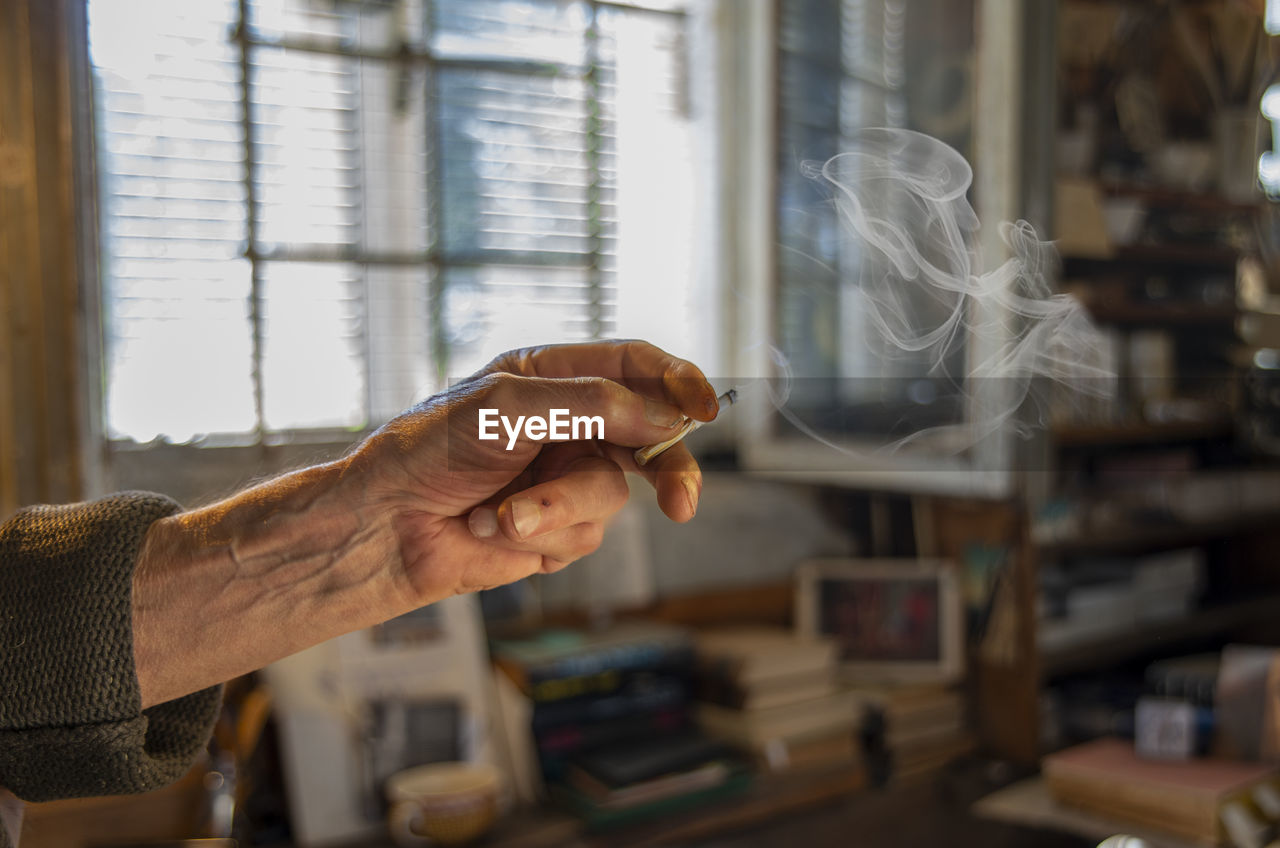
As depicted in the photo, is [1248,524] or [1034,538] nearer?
[1248,524]

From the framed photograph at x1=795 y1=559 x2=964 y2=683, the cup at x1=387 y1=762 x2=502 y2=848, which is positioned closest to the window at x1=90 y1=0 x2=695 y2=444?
the cup at x1=387 y1=762 x2=502 y2=848

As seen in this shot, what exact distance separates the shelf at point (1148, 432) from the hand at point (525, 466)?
1.72ft

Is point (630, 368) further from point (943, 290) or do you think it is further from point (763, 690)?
point (763, 690)

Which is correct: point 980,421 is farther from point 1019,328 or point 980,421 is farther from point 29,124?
point 29,124

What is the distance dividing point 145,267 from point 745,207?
64 centimetres

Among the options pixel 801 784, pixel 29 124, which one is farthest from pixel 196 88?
pixel 801 784

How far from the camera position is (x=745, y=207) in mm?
940

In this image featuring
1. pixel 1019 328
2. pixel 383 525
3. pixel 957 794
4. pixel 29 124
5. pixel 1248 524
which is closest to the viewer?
pixel 383 525

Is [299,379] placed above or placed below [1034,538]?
above

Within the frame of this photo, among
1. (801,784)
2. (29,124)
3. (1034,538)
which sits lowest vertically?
(801,784)

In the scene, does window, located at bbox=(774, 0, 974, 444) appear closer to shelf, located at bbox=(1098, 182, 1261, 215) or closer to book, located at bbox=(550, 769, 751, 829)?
shelf, located at bbox=(1098, 182, 1261, 215)

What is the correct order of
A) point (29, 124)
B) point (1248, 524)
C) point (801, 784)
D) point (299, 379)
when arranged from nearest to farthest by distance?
point (299, 379)
point (29, 124)
point (1248, 524)
point (801, 784)

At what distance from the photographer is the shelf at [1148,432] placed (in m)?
0.97

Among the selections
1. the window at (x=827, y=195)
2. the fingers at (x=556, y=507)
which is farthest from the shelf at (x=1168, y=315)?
the fingers at (x=556, y=507)
